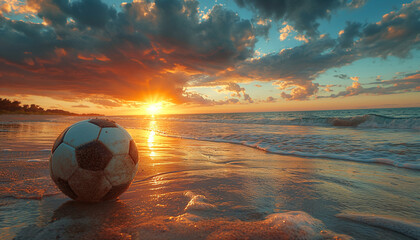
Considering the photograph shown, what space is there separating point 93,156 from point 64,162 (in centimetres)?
32

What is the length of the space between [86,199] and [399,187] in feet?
14.5

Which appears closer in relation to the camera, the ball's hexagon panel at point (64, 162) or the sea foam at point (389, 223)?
the sea foam at point (389, 223)

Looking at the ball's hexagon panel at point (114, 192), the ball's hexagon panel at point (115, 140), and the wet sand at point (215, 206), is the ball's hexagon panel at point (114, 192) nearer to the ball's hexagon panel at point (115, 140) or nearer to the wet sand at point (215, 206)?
the wet sand at point (215, 206)

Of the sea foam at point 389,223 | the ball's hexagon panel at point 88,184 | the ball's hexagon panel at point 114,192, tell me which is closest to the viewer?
the sea foam at point 389,223

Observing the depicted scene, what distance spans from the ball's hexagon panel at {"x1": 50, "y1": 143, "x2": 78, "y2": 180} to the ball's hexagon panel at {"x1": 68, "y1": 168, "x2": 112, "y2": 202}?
2.8 inches

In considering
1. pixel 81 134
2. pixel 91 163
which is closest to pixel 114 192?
pixel 91 163

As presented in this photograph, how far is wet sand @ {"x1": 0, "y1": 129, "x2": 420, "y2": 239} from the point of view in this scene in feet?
5.59

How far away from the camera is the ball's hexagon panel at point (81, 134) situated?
213 centimetres

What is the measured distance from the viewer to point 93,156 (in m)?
2.09

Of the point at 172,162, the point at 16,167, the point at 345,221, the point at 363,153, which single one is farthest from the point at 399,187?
the point at 16,167

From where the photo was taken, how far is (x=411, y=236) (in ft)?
5.80

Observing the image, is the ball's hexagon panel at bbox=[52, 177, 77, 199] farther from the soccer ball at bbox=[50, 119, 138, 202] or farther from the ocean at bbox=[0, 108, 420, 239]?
the ocean at bbox=[0, 108, 420, 239]

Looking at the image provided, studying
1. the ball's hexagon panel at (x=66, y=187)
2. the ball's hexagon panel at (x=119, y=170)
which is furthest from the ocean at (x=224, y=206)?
the ball's hexagon panel at (x=119, y=170)

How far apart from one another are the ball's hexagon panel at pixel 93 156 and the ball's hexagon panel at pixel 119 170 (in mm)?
62
